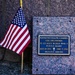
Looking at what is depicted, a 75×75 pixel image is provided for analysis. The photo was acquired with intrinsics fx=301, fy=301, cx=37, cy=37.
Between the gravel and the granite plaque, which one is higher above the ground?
the granite plaque

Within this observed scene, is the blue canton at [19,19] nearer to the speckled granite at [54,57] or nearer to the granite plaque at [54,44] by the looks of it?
the speckled granite at [54,57]

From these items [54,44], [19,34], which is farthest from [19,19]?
[54,44]

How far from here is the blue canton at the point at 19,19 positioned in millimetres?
6656

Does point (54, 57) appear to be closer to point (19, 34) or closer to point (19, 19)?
point (19, 34)

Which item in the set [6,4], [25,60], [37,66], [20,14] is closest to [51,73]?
[37,66]

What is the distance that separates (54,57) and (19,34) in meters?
0.94

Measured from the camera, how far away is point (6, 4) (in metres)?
7.27

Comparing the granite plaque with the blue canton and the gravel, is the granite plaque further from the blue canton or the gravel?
the gravel

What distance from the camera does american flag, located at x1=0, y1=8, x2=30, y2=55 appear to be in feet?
21.8

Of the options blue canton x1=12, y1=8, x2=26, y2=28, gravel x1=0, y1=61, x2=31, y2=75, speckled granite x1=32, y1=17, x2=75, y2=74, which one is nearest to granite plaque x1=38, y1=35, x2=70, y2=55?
speckled granite x1=32, y1=17, x2=75, y2=74

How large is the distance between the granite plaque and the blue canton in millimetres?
474

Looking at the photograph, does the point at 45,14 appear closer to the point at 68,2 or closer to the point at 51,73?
the point at 68,2

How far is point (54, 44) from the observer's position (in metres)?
6.70

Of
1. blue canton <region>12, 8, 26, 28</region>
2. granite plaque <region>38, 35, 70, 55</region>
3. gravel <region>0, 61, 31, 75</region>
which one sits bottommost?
gravel <region>0, 61, 31, 75</region>
